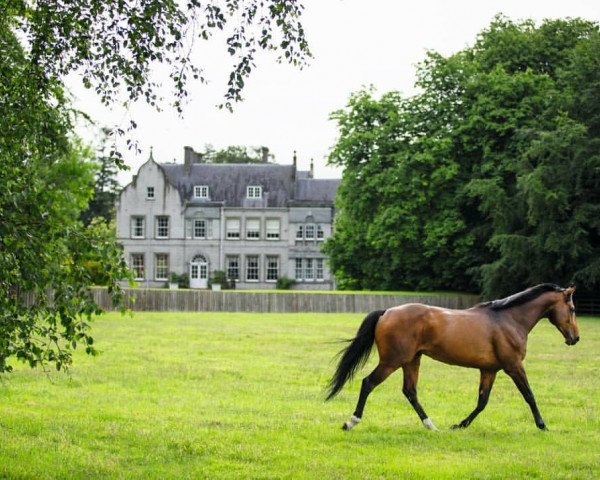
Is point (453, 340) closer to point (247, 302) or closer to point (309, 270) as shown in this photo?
point (247, 302)

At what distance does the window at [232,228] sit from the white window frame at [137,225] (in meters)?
7.14

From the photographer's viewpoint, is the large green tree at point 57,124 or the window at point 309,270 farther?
the window at point 309,270

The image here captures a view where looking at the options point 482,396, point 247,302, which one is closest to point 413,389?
point 482,396

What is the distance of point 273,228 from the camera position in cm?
7775

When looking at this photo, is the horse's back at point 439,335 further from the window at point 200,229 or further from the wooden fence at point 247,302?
the window at point 200,229

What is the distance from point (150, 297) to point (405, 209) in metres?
15.4

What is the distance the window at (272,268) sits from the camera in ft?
254

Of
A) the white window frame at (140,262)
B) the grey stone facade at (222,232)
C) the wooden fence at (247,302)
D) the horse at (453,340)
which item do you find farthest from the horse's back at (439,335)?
the white window frame at (140,262)

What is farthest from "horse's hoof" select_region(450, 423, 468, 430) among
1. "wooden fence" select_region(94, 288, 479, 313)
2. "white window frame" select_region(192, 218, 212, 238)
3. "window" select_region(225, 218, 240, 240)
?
"white window frame" select_region(192, 218, 212, 238)

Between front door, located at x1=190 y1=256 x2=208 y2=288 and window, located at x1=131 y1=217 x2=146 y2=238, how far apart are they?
5.06 m

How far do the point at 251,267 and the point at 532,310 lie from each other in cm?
6599

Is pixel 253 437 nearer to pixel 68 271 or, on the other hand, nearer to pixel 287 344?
pixel 68 271

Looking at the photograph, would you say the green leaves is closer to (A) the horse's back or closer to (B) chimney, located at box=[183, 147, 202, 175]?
(A) the horse's back

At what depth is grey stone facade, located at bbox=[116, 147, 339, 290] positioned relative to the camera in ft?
253
